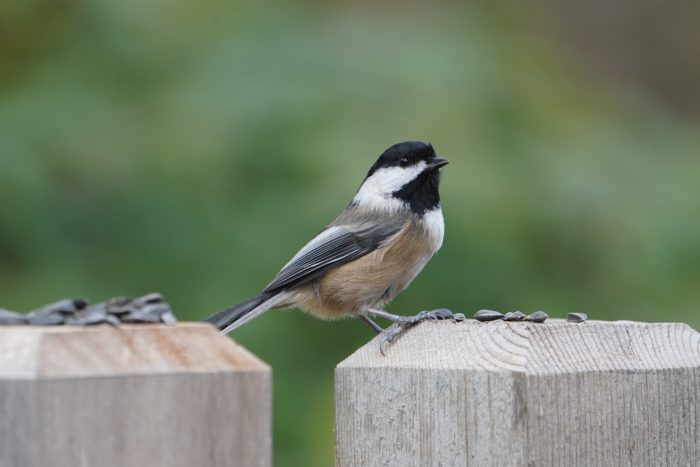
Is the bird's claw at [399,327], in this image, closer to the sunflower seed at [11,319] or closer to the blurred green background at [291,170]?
the sunflower seed at [11,319]

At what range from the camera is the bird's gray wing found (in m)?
3.16

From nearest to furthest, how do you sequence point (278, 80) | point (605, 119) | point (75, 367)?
point (75, 367) → point (278, 80) → point (605, 119)

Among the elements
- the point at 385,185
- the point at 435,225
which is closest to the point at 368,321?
the point at 435,225

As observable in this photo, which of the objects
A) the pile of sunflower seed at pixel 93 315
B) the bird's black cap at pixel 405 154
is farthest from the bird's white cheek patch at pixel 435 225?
the pile of sunflower seed at pixel 93 315

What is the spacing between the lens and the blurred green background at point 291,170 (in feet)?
10.6

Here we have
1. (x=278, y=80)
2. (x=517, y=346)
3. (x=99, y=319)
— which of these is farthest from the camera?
(x=278, y=80)

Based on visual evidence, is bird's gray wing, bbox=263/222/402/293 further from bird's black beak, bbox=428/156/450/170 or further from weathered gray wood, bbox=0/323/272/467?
weathered gray wood, bbox=0/323/272/467

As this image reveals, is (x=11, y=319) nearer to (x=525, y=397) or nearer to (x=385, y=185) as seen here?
(x=525, y=397)

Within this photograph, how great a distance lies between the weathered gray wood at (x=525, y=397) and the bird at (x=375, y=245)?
169 cm

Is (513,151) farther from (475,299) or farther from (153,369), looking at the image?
(153,369)

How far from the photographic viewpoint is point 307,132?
11.6ft

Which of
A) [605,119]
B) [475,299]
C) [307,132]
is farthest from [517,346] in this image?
[605,119]

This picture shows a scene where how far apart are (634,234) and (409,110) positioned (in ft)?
3.33

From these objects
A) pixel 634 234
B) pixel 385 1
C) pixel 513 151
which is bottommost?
pixel 634 234
